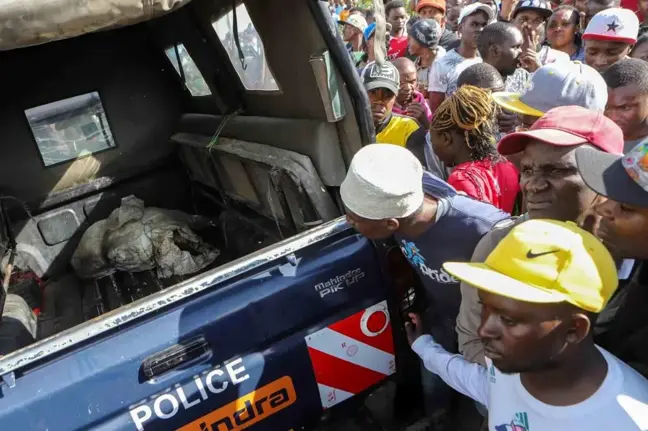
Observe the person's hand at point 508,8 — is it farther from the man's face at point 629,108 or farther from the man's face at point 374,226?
the man's face at point 374,226

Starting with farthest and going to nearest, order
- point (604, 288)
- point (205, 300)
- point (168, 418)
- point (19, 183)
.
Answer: point (19, 183)
point (205, 300)
point (168, 418)
point (604, 288)

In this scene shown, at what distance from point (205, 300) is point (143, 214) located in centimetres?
192

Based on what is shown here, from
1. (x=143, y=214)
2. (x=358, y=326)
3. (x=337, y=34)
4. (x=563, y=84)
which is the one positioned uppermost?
(x=337, y=34)

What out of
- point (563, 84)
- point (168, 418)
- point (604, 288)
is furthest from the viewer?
point (563, 84)

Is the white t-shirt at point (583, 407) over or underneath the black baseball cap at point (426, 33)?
underneath

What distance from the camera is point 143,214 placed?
11.0 ft

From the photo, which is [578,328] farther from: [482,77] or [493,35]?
[493,35]

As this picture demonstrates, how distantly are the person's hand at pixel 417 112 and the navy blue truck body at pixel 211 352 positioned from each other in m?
1.50

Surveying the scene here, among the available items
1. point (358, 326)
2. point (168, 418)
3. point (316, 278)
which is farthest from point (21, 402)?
point (358, 326)

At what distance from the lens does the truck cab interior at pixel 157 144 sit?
2.30m

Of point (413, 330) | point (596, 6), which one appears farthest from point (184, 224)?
point (596, 6)

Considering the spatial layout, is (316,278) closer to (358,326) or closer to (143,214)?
(358,326)

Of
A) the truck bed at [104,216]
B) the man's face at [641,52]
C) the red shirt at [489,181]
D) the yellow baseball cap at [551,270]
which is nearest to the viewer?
the yellow baseball cap at [551,270]

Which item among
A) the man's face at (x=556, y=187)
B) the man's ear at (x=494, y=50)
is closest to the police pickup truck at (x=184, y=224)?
the man's face at (x=556, y=187)
